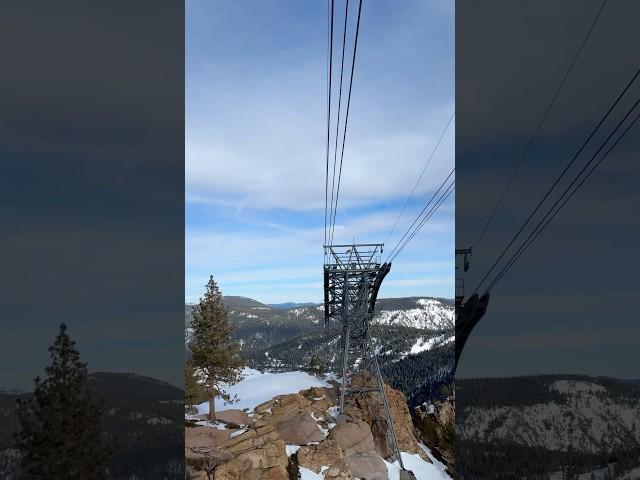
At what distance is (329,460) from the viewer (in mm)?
18281

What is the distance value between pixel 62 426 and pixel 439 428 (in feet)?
133

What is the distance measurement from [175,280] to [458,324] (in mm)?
4978

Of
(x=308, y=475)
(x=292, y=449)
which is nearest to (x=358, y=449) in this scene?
(x=292, y=449)

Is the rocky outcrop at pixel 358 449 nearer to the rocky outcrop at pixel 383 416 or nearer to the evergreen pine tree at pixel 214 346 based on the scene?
the rocky outcrop at pixel 383 416

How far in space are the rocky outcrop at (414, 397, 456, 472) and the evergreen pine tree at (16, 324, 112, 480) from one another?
3085 cm

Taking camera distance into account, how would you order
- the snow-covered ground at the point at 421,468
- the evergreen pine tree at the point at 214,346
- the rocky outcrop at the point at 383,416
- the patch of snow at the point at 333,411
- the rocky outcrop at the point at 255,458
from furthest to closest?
the rocky outcrop at the point at 383,416, the patch of snow at the point at 333,411, the snow-covered ground at the point at 421,468, the evergreen pine tree at the point at 214,346, the rocky outcrop at the point at 255,458

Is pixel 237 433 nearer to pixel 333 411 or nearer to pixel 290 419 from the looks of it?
pixel 290 419

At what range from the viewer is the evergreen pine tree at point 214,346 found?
22.8 metres

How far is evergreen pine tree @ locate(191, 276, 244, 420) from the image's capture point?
2284 centimetres

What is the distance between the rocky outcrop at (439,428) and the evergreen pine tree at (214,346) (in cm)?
1930

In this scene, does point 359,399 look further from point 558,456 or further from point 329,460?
point 558,456

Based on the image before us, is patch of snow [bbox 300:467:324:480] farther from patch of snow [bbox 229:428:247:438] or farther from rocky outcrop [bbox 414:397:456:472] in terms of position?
rocky outcrop [bbox 414:397:456:472]

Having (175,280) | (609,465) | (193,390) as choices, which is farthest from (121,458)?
(193,390)

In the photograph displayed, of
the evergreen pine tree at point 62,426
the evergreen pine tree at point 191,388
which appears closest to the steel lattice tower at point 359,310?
the evergreen pine tree at point 191,388
